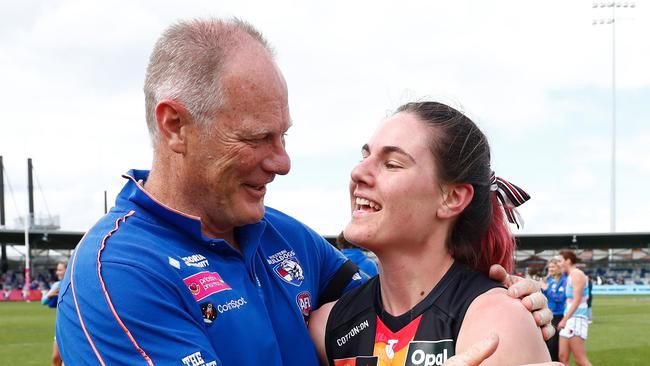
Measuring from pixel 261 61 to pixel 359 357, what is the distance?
1.17 meters

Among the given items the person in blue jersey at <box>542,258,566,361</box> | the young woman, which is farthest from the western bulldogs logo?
the person in blue jersey at <box>542,258,566,361</box>

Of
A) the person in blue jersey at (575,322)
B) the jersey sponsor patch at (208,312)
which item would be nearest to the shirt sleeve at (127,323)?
the jersey sponsor patch at (208,312)

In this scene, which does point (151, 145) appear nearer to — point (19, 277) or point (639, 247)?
point (19, 277)

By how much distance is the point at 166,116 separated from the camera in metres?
2.46

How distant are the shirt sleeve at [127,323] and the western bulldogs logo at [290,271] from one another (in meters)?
0.63

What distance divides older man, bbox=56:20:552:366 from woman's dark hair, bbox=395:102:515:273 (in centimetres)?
60

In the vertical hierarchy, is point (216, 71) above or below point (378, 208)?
above

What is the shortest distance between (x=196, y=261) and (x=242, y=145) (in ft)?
1.40

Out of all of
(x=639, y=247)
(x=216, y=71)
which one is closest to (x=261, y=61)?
(x=216, y=71)

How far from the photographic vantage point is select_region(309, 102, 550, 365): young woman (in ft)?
8.37

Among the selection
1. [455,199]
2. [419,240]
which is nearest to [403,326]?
[419,240]

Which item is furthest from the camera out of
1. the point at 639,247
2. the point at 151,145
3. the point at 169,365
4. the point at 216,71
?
the point at 639,247

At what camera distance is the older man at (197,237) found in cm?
207

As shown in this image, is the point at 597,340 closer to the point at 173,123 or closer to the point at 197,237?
the point at 197,237
